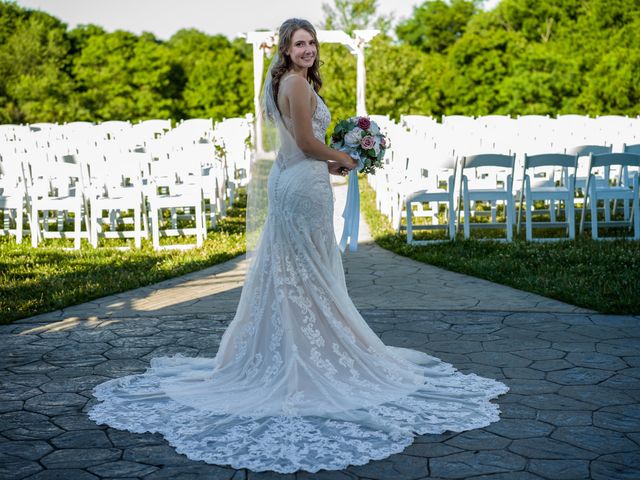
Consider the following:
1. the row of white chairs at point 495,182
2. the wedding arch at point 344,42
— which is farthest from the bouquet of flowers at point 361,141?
the wedding arch at point 344,42

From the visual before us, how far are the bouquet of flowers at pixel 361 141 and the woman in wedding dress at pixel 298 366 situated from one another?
0.29ft

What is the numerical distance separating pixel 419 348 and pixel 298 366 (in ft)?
5.04

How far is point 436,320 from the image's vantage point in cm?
715

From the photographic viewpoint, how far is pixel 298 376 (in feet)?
16.3

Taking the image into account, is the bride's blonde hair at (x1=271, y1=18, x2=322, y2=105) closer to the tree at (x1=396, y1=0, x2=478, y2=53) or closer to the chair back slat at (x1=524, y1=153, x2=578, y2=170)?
the chair back slat at (x1=524, y1=153, x2=578, y2=170)

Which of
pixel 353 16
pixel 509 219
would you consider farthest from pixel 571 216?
pixel 353 16

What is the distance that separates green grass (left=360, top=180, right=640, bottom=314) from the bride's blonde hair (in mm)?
3427

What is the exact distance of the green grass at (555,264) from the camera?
7.81 m

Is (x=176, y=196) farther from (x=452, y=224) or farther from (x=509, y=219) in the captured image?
(x=509, y=219)

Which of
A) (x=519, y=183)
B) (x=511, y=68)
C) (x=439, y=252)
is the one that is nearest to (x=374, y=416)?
(x=439, y=252)

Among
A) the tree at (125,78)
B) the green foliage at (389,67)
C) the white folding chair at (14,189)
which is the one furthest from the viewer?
the tree at (125,78)

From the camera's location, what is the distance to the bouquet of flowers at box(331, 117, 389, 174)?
5254 millimetres

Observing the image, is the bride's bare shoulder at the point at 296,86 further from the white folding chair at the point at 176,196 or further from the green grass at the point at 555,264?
the white folding chair at the point at 176,196

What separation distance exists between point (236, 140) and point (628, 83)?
1491 centimetres
